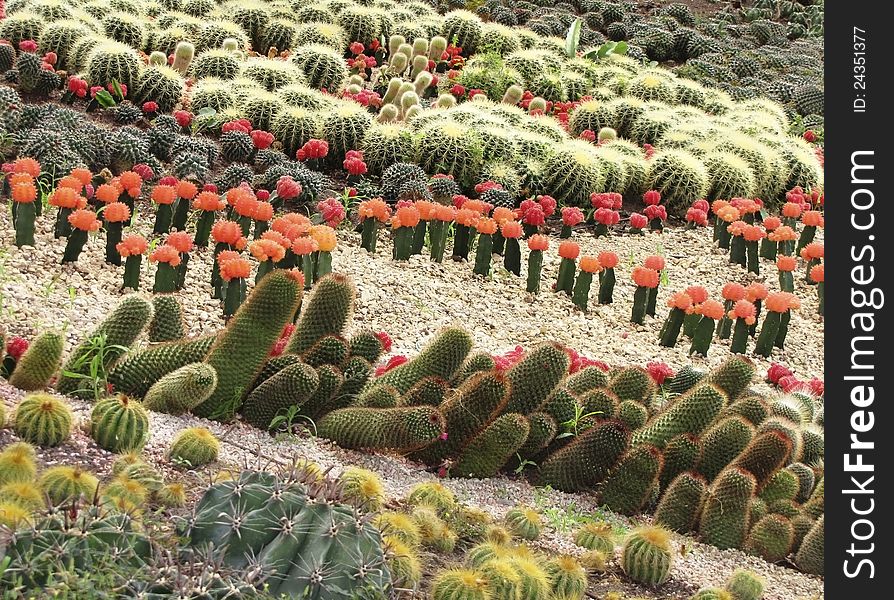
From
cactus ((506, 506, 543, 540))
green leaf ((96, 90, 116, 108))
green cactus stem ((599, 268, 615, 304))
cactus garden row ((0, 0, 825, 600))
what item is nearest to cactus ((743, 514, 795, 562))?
cactus garden row ((0, 0, 825, 600))

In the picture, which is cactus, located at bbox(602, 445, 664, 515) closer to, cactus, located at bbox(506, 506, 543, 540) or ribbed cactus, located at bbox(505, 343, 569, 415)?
ribbed cactus, located at bbox(505, 343, 569, 415)

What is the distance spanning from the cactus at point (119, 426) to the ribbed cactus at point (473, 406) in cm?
132

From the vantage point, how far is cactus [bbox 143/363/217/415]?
15.3 feet

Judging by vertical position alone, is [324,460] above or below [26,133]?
below

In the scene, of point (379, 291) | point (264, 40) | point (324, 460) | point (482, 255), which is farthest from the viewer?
point (264, 40)

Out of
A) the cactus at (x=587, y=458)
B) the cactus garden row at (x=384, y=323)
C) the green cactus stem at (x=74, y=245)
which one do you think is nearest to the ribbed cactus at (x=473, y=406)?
the cactus garden row at (x=384, y=323)

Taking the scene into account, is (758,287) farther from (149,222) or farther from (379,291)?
(149,222)

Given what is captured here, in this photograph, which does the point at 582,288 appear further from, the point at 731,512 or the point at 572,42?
the point at 572,42

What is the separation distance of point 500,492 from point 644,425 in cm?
85

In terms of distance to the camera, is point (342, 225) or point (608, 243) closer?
point (342, 225)

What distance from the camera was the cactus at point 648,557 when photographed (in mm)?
4211

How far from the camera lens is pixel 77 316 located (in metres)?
5.73

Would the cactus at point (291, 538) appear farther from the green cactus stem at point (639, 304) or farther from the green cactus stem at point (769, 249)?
the green cactus stem at point (769, 249)

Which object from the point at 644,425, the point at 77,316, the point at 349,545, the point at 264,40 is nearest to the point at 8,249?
the point at 77,316
